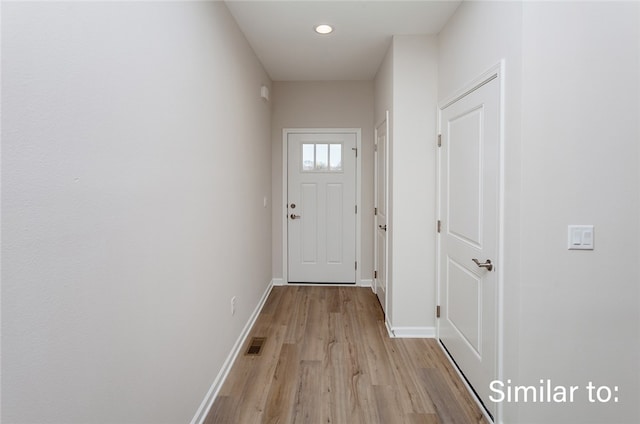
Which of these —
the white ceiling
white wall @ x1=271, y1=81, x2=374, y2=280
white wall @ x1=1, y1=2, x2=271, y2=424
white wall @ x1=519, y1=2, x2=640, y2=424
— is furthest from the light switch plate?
white wall @ x1=271, y1=81, x2=374, y2=280

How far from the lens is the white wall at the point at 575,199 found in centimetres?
158

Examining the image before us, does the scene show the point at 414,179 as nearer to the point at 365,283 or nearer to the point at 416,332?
the point at 416,332

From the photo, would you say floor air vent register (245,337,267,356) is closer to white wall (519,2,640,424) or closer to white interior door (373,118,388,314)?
white interior door (373,118,388,314)

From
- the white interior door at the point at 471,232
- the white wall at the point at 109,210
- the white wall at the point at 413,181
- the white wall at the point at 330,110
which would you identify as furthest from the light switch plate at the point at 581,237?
the white wall at the point at 330,110

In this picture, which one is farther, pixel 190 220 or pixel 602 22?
pixel 190 220

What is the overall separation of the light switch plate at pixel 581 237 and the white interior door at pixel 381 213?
5.92 ft

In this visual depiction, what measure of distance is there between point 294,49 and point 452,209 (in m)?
2.05

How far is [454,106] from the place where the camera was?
2.49 metres

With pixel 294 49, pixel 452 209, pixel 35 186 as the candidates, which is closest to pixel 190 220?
pixel 35 186

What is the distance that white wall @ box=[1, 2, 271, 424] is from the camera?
82 centimetres

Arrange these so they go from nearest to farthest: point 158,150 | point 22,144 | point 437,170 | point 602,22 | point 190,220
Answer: point 22,144 < point 158,150 < point 602,22 < point 190,220 < point 437,170

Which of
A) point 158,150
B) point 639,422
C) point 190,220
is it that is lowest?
point 639,422

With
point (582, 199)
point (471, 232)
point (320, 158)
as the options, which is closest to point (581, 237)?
point (582, 199)

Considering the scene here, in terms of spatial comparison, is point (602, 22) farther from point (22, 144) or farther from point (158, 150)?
point (22, 144)
